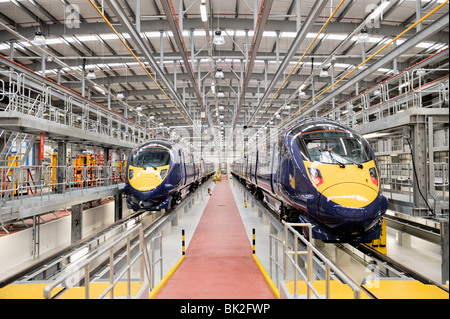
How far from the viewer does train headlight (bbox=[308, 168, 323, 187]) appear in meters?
4.89

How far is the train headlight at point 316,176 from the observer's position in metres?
4.89

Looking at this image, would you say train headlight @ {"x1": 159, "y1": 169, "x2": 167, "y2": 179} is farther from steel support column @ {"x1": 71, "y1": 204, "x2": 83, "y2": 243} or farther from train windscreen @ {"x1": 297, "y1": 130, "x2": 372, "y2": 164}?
train windscreen @ {"x1": 297, "y1": 130, "x2": 372, "y2": 164}

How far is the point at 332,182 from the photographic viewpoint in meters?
4.80

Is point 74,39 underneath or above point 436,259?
above

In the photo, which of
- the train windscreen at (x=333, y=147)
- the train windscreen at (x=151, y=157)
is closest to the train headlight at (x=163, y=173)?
the train windscreen at (x=151, y=157)

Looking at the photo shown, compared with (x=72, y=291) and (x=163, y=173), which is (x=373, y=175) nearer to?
(x=72, y=291)

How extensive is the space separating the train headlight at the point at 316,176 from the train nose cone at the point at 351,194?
0.68 feet

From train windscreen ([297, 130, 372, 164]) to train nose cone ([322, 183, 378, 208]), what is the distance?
1.94ft

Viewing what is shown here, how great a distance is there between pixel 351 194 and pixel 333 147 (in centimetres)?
113

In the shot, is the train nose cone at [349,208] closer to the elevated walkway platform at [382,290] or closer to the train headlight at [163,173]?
the elevated walkway platform at [382,290]

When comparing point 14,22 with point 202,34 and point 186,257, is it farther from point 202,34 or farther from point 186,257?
point 186,257
